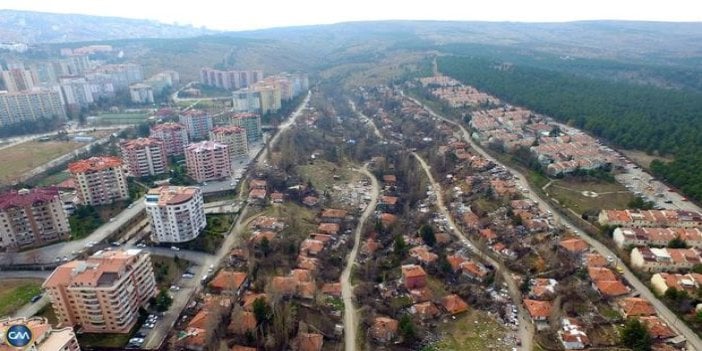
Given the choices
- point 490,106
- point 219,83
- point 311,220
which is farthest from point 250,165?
point 219,83

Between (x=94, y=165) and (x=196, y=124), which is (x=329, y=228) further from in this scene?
(x=196, y=124)

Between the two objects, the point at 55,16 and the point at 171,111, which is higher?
the point at 55,16

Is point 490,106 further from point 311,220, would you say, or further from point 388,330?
point 388,330

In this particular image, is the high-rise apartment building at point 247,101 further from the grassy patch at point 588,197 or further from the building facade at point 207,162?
Answer: the grassy patch at point 588,197

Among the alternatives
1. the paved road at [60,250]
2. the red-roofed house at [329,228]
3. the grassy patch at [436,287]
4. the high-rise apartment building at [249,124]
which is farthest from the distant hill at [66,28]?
the grassy patch at [436,287]

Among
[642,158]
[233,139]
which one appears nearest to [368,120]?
[233,139]

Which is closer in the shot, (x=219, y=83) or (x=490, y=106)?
(x=490, y=106)
